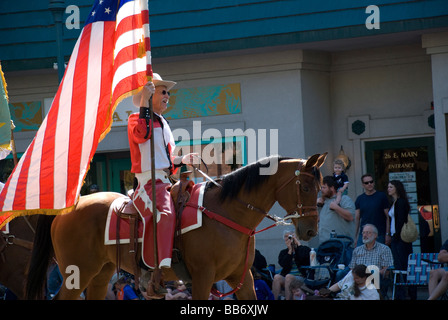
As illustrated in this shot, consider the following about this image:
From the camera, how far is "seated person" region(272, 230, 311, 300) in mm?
12211

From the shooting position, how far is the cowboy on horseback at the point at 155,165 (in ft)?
25.4

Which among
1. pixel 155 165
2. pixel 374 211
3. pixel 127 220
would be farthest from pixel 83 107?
pixel 374 211

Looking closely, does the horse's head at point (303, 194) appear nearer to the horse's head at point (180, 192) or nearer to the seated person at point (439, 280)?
the horse's head at point (180, 192)

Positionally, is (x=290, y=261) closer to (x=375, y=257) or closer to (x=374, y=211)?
(x=375, y=257)

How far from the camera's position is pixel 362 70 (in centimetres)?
1505

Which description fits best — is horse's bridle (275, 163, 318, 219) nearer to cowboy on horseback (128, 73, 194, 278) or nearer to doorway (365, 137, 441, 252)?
cowboy on horseback (128, 73, 194, 278)

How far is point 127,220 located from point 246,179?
50.2 inches

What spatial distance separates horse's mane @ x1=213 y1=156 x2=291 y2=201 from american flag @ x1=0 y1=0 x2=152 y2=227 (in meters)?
1.25

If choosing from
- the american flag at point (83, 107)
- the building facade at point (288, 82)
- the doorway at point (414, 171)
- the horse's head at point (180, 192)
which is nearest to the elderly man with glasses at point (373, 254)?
the building facade at point (288, 82)

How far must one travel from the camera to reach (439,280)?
11195 millimetres

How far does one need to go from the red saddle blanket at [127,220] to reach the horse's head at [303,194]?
0.85m

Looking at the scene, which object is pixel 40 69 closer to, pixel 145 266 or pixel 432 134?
pixel 432 134

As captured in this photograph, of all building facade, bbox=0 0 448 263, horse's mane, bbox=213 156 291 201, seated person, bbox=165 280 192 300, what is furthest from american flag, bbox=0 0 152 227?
building facade, bbox=0 0 448 263
